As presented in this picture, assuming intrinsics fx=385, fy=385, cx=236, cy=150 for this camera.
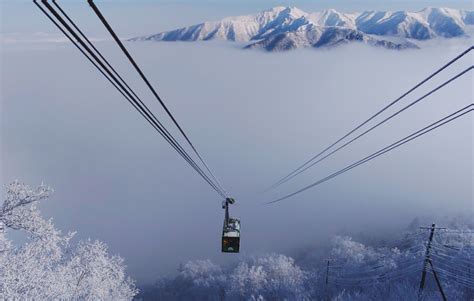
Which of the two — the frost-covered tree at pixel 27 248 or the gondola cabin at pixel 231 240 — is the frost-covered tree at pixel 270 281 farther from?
the frost-covered tree at pixel 27 248

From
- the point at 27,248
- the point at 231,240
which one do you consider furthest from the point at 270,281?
the point at 27,248

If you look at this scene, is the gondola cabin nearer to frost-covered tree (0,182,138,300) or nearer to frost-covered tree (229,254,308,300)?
frost-covered tree (0,182,138,300)

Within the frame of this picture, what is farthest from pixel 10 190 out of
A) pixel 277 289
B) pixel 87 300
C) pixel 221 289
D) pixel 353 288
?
pixel 221 289

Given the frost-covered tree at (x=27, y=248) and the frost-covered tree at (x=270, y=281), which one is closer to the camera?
the frost-covered tree at (x=27, y=248)

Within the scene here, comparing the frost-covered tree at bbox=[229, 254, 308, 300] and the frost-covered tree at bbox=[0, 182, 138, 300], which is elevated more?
the frost-covered tree at bbox=[0, 182, 138, 300]

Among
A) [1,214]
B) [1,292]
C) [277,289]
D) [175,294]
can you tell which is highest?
[1,214]

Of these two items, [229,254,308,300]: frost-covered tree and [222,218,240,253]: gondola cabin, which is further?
[229,254,308,300]: frost-covered tree

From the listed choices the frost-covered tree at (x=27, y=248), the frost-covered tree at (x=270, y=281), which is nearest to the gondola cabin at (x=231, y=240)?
the frost-covered tree at (x=27, y=248)

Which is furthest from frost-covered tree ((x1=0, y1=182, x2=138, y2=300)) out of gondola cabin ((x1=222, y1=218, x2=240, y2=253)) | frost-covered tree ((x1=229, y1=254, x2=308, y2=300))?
frost-covered tree ((x1=229, y1=254, x2=308, y2=300))

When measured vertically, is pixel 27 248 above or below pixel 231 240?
below

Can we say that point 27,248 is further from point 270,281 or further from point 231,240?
point 270,281

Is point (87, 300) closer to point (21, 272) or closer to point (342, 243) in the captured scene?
point (21, 272)
